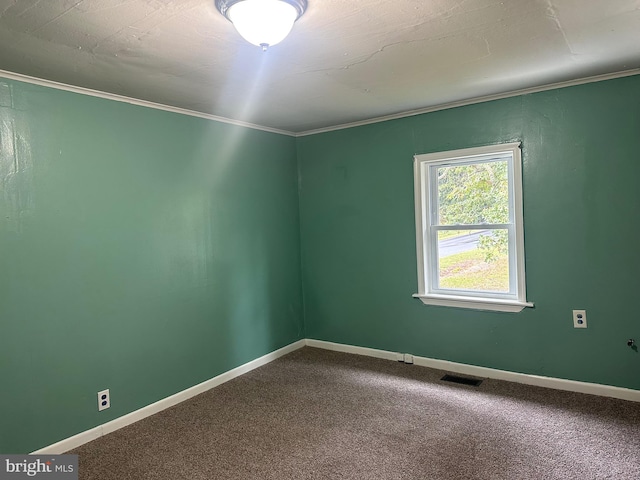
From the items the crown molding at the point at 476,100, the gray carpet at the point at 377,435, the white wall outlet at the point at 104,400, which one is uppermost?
the crown molding at the point at 476,100

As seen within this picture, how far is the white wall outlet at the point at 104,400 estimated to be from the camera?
293 cm

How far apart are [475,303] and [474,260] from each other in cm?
37

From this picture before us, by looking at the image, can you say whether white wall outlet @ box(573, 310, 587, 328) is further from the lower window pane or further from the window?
the lower window pane

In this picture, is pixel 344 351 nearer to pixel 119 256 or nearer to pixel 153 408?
pixel 153 408

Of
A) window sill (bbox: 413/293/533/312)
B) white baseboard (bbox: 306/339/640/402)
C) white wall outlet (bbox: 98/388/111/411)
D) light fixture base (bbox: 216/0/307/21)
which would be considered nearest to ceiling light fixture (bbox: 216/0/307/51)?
light fixture base (bbox: 216/0/307/21)

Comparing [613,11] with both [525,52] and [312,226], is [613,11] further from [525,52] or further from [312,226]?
[312,226]

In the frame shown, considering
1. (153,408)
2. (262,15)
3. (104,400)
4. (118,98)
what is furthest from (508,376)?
→ (118,98)

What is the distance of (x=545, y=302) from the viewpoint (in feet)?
11.2

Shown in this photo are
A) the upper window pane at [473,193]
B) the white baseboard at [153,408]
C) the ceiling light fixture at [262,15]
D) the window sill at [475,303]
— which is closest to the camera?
the ceiling light fixture at [262,15]

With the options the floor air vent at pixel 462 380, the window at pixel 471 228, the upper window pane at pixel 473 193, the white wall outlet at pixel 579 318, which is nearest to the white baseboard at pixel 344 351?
the floor air vent at pixel 462 380

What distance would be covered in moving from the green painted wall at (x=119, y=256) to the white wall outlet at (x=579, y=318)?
260 centimetres

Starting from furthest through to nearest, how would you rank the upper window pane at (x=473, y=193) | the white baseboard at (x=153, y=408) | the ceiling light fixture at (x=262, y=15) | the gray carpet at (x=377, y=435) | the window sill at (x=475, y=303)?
the upper window pane at (x=473, y=193) → the window sill at (x=475, y=303) → the white baseboard at (x=153, y=408) → the gray carpet at (x=377, y=435) → the ceiling light fixture at (x=262, y=15)

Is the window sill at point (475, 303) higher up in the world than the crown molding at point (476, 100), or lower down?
lower down

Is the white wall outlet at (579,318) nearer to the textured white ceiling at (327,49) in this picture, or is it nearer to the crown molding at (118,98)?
the textured white ceiling at (327,49)
